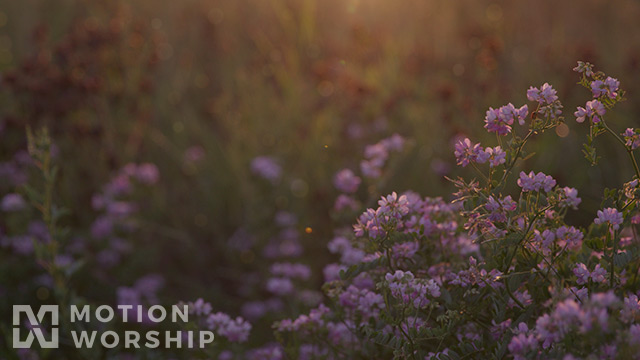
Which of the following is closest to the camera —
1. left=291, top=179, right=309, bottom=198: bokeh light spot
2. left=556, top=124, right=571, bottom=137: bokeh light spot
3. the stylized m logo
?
the stylized m logo

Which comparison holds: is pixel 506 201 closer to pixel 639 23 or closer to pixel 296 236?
pixel 296 236

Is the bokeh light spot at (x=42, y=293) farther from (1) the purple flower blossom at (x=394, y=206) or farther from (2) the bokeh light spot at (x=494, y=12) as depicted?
(2) the bokeh light spot at (x=494, y=12)

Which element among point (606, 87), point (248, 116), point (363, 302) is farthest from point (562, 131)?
point (363, 302)

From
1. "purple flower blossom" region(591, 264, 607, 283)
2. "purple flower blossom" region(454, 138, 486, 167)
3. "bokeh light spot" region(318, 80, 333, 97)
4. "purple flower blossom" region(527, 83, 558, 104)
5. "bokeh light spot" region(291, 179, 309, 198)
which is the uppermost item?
"bokeh light spot" region(318, 80, 333, 97)

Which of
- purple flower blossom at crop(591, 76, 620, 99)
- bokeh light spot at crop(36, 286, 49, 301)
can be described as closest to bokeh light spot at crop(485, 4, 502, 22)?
bokeh light spot at crop(36, 286, 49, 301)

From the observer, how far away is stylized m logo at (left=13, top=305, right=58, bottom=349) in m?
2.20

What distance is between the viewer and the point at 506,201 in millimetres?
1457

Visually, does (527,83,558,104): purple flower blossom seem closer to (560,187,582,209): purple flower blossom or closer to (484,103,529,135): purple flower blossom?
(484,103,529,135): purple flower blossom

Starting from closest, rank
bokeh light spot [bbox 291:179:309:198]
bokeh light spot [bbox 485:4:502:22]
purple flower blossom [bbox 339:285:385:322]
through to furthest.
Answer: purple flower blossom [bbox 339:285:385:322] → bokeh light spot [bbox 291:179:309:198] → bokeh light spot [bbox 485:4:502:22]

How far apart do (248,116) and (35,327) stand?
5.99 feet

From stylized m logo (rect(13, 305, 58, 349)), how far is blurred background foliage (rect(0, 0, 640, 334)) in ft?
0.96

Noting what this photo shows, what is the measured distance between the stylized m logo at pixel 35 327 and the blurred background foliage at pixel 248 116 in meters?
0.29

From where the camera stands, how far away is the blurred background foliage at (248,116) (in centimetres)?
328

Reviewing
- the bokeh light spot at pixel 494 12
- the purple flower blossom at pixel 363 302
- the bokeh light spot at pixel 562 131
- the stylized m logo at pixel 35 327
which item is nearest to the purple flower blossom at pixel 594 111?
the purple flower blossom at pixel 363 302
